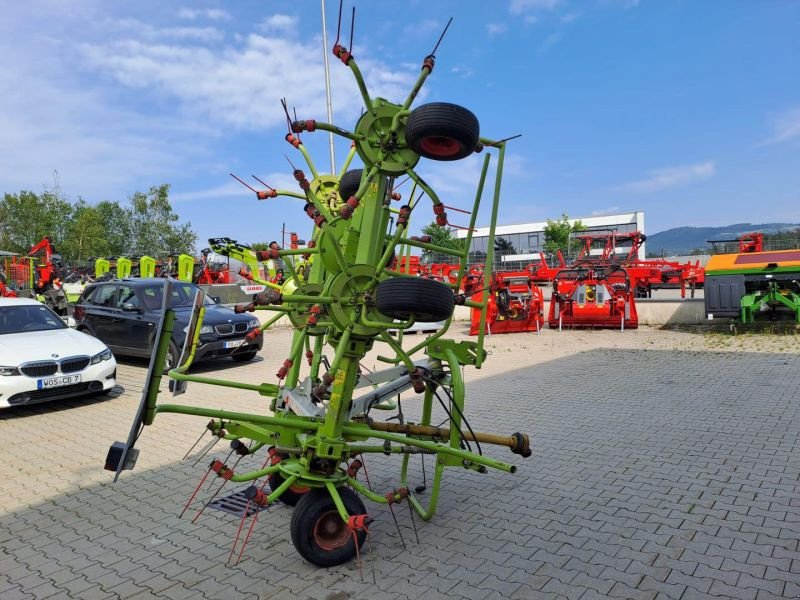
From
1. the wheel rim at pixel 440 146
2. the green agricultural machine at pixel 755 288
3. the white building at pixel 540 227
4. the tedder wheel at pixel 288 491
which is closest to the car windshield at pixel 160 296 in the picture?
the tedder wheel at pixel 288 491

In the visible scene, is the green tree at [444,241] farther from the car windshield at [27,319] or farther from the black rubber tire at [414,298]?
the car windshield at [27,319]

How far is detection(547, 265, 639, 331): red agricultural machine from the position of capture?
1558 cm

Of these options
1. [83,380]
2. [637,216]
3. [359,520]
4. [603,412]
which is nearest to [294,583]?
[359,520]

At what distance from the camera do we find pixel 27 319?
8477 millimetres

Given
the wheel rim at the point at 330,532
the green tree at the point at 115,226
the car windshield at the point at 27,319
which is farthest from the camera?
the green tree at the point at 115,226

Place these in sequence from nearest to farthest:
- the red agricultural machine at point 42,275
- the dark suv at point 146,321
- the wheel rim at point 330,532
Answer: the wheel rim at point 330,532, the dark suv at point 146,321, the red agricultural machine at point 42,275

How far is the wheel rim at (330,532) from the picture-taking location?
3.40 metres

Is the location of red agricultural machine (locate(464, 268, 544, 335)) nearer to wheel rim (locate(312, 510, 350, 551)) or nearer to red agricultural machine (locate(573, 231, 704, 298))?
red agricultural machine (locate(573, 231, 704, 298))

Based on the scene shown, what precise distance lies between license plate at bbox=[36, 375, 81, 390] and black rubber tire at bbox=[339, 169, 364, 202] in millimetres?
4943

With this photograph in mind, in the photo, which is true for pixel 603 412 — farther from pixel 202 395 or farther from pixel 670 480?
pixel 202 395

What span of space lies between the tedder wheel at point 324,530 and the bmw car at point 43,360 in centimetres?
540

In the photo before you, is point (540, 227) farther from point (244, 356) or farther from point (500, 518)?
point (500, 518)

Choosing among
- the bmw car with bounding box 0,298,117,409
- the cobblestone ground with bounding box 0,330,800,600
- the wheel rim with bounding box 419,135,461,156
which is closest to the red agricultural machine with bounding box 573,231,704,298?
the cobblestone ground with bounding box 0,330,800,600

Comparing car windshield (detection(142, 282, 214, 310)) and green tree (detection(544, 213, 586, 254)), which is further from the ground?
green tree (detection(544, 213, 586, 254))
